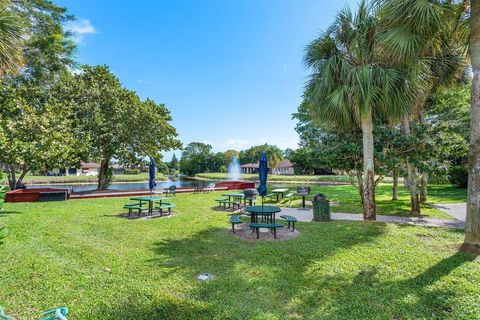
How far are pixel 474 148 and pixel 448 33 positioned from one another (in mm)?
3537

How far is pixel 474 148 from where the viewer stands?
5.34 m

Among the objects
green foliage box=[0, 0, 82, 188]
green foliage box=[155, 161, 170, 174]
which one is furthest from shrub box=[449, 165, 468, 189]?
green foliage box=[0, 0, 82, 188]

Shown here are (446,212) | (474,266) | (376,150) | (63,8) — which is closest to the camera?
(474,266)

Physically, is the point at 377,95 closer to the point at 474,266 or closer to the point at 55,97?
the point at 474,266

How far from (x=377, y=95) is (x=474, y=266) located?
533 cm

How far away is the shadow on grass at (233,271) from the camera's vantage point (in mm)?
3355

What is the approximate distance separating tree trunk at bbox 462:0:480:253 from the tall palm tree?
249 centimetres

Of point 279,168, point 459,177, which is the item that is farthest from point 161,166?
point 279,168

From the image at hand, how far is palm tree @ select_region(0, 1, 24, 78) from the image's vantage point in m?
6.37

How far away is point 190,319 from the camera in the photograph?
3164 millimetres

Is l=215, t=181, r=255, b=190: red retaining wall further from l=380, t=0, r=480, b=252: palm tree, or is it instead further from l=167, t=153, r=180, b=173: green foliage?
l=167, t=153, r=180, b=173: green foliage

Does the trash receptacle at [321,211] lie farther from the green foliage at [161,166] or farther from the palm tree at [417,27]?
the green foliage at [161,166]

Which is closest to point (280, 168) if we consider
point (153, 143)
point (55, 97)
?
point (153, 143)

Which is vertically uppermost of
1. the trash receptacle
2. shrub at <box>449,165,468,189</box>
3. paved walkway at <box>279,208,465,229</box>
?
shrub at <box>449,165,468,189</box>
